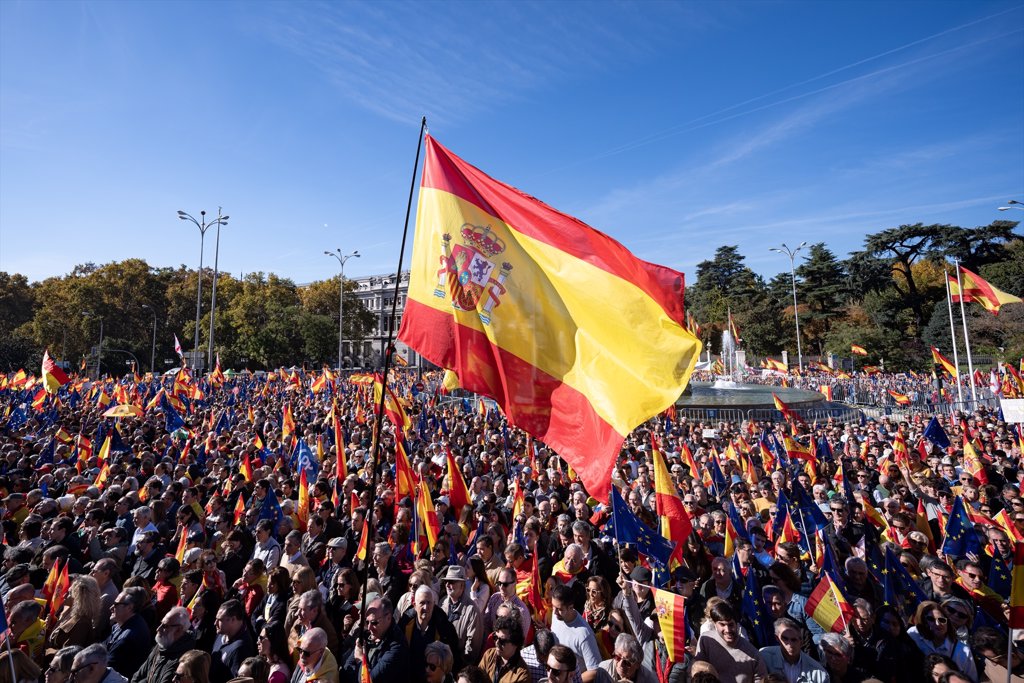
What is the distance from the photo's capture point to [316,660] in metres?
3.67

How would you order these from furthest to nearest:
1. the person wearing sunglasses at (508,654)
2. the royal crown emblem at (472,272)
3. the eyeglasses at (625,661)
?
the royal crown emblem at (472,272) → the person wearing sunglasses at (508,654) → the eyeglasses at (625,661)

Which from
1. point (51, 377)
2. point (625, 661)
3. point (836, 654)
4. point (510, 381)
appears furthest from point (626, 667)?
point (51, 377)

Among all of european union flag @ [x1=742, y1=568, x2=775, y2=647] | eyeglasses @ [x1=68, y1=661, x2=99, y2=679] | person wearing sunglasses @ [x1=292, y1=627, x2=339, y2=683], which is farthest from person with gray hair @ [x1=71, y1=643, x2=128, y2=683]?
european union flag @ [x1=742, y1=568, x2=775, y2=647]

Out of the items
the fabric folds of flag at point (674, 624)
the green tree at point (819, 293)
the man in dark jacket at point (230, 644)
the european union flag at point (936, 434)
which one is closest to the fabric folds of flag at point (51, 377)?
the man in dark jacket at point (230, 644)

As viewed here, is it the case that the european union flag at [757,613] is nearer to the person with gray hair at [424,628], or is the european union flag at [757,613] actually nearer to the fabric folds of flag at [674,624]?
the fabric folds of flag at [674,624]

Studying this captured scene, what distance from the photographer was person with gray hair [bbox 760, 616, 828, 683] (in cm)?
367

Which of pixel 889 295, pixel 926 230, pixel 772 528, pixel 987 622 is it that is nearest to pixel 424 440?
pixel 772 528

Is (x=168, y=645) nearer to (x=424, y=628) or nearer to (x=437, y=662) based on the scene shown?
(x=424, y=628)

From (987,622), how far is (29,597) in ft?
23.8

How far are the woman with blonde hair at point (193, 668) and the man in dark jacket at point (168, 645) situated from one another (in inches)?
18.4

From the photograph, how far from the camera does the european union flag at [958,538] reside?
225 inches

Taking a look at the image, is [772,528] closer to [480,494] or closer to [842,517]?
[842,517]

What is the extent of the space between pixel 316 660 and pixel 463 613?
1.29 meters

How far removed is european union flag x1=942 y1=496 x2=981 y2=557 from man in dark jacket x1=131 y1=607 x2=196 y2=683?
6.68 meters
